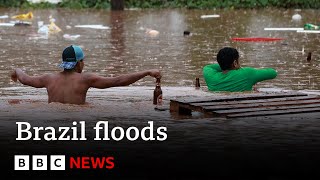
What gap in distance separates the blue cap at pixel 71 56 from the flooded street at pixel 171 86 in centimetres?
45

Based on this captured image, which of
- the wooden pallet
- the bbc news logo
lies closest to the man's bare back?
the wooden pallet

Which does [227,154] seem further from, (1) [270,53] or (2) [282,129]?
(1) [270,53]

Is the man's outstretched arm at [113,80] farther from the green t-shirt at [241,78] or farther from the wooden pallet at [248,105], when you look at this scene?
the green t-shirt at [241,78]

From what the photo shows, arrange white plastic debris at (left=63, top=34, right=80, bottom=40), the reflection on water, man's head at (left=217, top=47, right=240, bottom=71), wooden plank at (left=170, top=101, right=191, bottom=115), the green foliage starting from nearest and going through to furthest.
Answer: wooden plank at (left=170, top=101, right=191, bottom=115) → man's head at (left=217, top=47, right=240, bottom=71) → the reflection on water → white plastic debris at (left=63, top=34, right=80, bottom=40) → the green foliage

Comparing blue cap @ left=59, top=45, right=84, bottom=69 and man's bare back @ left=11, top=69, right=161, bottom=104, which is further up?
blue cap @ left=59, top=45, right=84, bottom=69

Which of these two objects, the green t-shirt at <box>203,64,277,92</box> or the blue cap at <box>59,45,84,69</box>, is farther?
the green t-shirt at <box>203,64,277,92</box>

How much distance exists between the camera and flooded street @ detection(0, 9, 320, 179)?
814cm

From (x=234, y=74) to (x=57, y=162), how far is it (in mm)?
3732

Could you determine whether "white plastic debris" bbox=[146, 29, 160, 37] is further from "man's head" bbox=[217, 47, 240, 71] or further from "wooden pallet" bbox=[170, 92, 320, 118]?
"wooden pallet" bbox=[170, 92, 320, 118]

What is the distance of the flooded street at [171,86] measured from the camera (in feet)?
26.7

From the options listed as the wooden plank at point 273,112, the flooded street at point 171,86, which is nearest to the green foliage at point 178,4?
the flooded street at point 171,86

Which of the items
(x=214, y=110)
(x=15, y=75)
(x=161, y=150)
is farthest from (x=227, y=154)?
(x=15, y=75)

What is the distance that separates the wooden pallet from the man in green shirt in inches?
20.4

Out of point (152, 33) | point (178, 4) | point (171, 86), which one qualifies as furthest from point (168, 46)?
point (178, 4)
